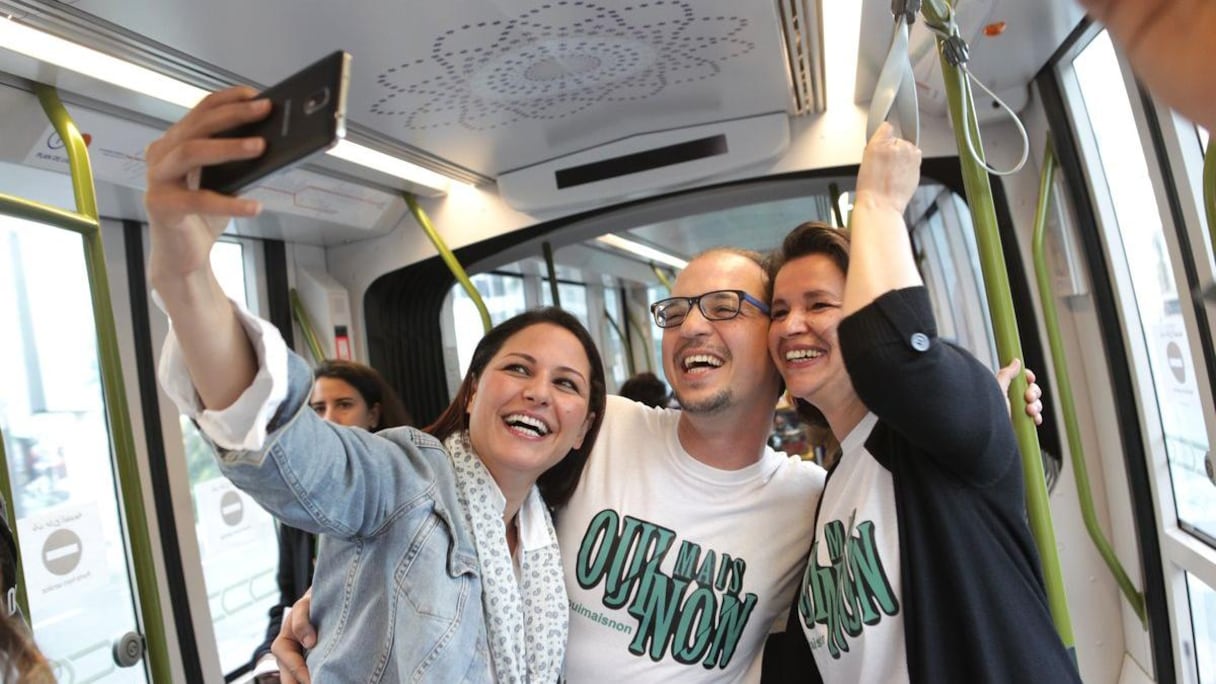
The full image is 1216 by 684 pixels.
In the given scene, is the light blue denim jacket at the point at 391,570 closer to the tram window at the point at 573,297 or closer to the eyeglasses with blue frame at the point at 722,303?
the eyeglasses with blue frame at the point at 722,303

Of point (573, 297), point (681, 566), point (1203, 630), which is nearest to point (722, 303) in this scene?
point (681, 566)

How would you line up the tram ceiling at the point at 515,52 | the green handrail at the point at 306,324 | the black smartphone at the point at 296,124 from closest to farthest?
1. the black smartphone at the point at 296,124
2. the tram ceiling at the point at 515,52
3. the green handrail at the point at 306,324

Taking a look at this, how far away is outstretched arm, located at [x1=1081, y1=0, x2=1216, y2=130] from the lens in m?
0.44

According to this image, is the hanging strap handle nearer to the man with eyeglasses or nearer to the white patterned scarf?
the man with eyeglasses

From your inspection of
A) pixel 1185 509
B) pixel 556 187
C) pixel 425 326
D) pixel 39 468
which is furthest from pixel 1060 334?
pixel 39 468

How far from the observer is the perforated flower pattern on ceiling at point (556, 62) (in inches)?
64.6

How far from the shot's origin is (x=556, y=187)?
2.89 meters

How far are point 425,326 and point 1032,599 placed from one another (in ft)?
10.4

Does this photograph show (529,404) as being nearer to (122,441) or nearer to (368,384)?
(122,441)

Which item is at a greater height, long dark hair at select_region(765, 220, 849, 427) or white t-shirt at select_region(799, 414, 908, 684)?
long dark hair at select_region(765, 220, 849, 427)

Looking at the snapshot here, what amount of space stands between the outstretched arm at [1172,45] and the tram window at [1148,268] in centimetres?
172

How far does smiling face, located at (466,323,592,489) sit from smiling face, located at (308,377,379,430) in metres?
1.29

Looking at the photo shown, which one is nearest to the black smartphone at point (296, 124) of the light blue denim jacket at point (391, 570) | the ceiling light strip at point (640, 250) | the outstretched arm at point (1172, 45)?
the light blue denim jacket at point (391, 570)

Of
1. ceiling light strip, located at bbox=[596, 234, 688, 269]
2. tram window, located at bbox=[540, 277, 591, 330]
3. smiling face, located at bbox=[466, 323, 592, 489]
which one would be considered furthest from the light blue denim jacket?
tram window, located at bbox=[540, 277, 591, 330]
